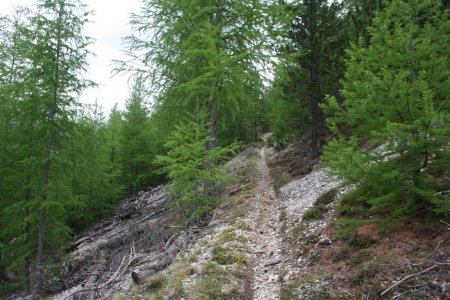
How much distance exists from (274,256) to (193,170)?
4.92m

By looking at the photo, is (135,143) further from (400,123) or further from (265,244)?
(400,123)

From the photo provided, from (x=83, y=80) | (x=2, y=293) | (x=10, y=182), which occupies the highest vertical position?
(x=83, y=80)

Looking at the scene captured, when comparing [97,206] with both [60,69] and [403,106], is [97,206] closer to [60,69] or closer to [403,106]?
[60,69]

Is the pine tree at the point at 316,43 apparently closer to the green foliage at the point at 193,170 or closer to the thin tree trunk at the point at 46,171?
the green foliage at the point at 193,170

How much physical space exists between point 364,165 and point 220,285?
395 centimetres

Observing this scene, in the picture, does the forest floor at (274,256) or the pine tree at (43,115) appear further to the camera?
the pine tree at (43,115)

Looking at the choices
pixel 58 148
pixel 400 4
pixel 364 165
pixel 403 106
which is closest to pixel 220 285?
pixel 364 165

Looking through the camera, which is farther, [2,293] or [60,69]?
[2,293]

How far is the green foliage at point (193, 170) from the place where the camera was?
1209 centimetres

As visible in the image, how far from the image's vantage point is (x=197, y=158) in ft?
40.6

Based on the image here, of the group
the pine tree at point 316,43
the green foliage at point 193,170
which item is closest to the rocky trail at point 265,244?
the green foliage at point 193,170

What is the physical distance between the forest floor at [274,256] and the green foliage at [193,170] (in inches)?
31.2

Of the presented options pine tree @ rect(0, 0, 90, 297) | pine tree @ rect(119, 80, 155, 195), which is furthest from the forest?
pine tree @ rect(119, 80, 155, 195)

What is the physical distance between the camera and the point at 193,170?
12.2m
